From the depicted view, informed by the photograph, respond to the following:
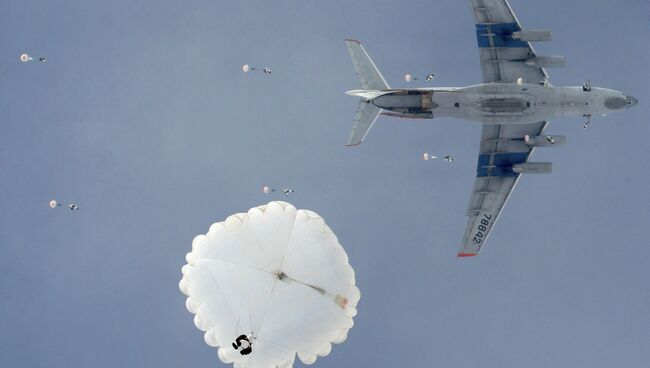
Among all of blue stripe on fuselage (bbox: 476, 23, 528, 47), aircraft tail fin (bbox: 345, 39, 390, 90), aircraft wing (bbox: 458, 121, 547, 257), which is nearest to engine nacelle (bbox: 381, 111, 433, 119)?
aircraft tail fin (bbox: 345, 39, 390, 90)

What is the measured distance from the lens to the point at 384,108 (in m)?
77.9

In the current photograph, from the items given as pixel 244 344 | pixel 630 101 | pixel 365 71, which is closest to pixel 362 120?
pixel 365 71

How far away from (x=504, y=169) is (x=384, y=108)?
14884mm

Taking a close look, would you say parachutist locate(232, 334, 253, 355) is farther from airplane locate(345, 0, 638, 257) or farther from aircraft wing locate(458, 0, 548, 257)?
aircraft wing locate(458, 0, 548, 257)

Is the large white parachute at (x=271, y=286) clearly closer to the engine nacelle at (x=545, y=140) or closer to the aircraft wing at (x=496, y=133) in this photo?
the aircraft wing at (x=496, y=133)

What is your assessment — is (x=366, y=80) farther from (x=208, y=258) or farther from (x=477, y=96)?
(x=208, y=258)

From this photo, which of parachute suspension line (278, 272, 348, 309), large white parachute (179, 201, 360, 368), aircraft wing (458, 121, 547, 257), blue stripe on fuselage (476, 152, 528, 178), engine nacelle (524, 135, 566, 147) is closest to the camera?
large white parachute (179, 201, 360, 368)

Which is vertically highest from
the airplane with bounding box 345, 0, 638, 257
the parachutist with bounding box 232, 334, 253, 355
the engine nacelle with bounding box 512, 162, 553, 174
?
the airplane with bounding box 345, 0, 638, 257

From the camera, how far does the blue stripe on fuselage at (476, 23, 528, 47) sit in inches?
2985

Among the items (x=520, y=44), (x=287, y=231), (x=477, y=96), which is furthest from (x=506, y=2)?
(x=287, y=231)

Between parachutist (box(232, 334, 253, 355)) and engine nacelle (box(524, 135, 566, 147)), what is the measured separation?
3506cm

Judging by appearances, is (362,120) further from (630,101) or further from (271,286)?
(630,101)

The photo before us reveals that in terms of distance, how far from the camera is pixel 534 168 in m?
81.3

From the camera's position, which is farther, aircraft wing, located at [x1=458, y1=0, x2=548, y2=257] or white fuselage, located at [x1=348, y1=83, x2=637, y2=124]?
white fuselage, located at [x1=348, y1=83, x2=637, y2=124]
